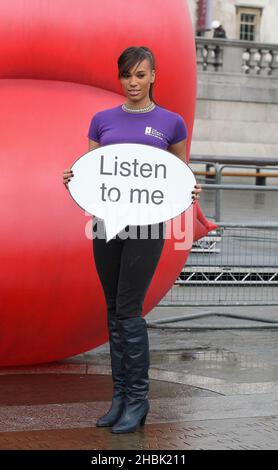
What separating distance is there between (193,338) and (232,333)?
1.44 ft

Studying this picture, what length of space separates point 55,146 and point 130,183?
103cm

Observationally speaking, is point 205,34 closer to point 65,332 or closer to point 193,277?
point 193,277

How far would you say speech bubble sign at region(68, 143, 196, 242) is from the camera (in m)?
4.77

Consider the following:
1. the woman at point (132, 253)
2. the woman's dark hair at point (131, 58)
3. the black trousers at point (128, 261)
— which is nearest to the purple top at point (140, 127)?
the woman at point (132, 253)

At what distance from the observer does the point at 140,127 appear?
188 inches

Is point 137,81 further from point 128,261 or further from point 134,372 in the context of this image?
point 134,372

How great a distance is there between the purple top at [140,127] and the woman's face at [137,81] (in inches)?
3.7

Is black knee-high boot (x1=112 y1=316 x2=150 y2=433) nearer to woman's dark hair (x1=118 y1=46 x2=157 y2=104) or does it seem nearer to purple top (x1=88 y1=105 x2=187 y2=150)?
purple top (x1=88 y1=105 x2=187 y2=150)

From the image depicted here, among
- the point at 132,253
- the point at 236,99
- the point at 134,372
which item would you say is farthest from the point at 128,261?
the point at 236,99

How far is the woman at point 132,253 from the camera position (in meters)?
4.73

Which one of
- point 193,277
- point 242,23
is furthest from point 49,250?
point 242,23

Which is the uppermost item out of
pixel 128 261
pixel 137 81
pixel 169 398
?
pixel 137 81

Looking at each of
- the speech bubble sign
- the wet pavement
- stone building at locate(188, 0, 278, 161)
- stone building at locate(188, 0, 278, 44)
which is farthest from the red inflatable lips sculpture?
stone building at locate(188, 0, 278, 44)

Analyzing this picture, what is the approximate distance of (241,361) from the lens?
22.7ft
